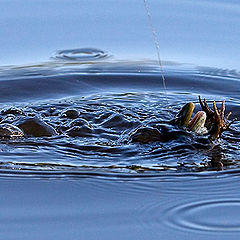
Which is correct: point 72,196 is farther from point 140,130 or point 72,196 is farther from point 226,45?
point 226,45

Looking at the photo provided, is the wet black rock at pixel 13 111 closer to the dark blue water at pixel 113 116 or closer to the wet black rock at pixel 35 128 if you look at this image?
the dark blue water at pixel 113 116

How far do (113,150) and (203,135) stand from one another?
1.51 feet

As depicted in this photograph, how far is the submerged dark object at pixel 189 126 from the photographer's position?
3893mm

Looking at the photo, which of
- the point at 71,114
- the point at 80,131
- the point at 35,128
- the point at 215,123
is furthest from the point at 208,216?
the point at 71,114

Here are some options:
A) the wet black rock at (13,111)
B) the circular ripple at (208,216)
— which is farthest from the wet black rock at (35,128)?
the circular ripple at (208,216)

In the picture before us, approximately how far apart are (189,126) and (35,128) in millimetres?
843

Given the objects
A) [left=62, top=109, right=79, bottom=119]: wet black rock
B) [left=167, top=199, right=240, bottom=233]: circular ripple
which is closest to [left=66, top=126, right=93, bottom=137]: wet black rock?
[left=62, top=109, right=79, bottom=119]: wet black rock

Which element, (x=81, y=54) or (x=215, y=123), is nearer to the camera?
(x=215, y=123)

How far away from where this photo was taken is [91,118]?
4496 mm

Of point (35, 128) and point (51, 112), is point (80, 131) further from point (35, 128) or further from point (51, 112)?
point (51, 112)

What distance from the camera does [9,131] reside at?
13.6 feet

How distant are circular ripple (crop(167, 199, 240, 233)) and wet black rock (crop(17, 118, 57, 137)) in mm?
1243

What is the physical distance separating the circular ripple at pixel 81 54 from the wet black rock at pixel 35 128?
4.09 ft

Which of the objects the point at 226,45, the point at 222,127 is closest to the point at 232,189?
the point at 222,127
